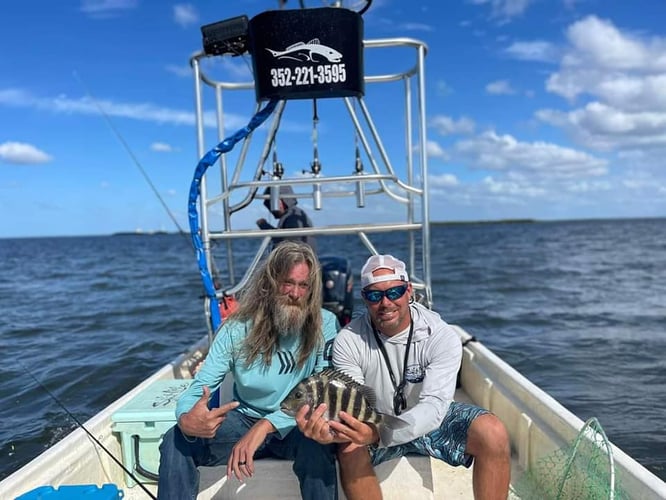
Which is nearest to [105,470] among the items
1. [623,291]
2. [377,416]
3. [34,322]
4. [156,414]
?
[156,414]

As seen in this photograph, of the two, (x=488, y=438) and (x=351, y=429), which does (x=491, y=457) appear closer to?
(x=488, y=438)

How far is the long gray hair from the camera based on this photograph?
2750 mm

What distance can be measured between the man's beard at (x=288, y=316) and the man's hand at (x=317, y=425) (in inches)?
20.3

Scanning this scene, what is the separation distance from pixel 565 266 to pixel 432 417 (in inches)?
1053

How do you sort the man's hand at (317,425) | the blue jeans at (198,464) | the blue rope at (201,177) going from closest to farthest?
the man's hand at (317,425)
the blue jeans at (198,464)
the blue rope at (201,177)

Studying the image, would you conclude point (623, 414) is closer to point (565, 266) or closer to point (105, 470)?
point (105, 470)

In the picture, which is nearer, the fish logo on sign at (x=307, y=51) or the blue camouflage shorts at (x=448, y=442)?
the blue camouflage shorts at (x=448, y=442)

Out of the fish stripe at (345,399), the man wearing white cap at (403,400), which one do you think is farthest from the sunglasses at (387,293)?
the fish stripe at (345,399)

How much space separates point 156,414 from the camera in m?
3.16

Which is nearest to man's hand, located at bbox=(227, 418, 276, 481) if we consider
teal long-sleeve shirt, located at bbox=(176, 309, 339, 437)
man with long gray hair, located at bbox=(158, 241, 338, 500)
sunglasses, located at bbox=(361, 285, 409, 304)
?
man with long gray hair, located at bbox=(158, 241, 338, 500)

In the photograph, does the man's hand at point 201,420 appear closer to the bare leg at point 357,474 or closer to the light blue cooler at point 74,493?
the light blue cooler at point 74,493

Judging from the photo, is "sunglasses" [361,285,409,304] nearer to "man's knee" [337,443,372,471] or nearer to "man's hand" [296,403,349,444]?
"man's hand" [296,403,349,444]

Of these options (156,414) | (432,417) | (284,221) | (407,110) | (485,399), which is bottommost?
(485,399)

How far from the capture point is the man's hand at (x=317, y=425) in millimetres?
2297
